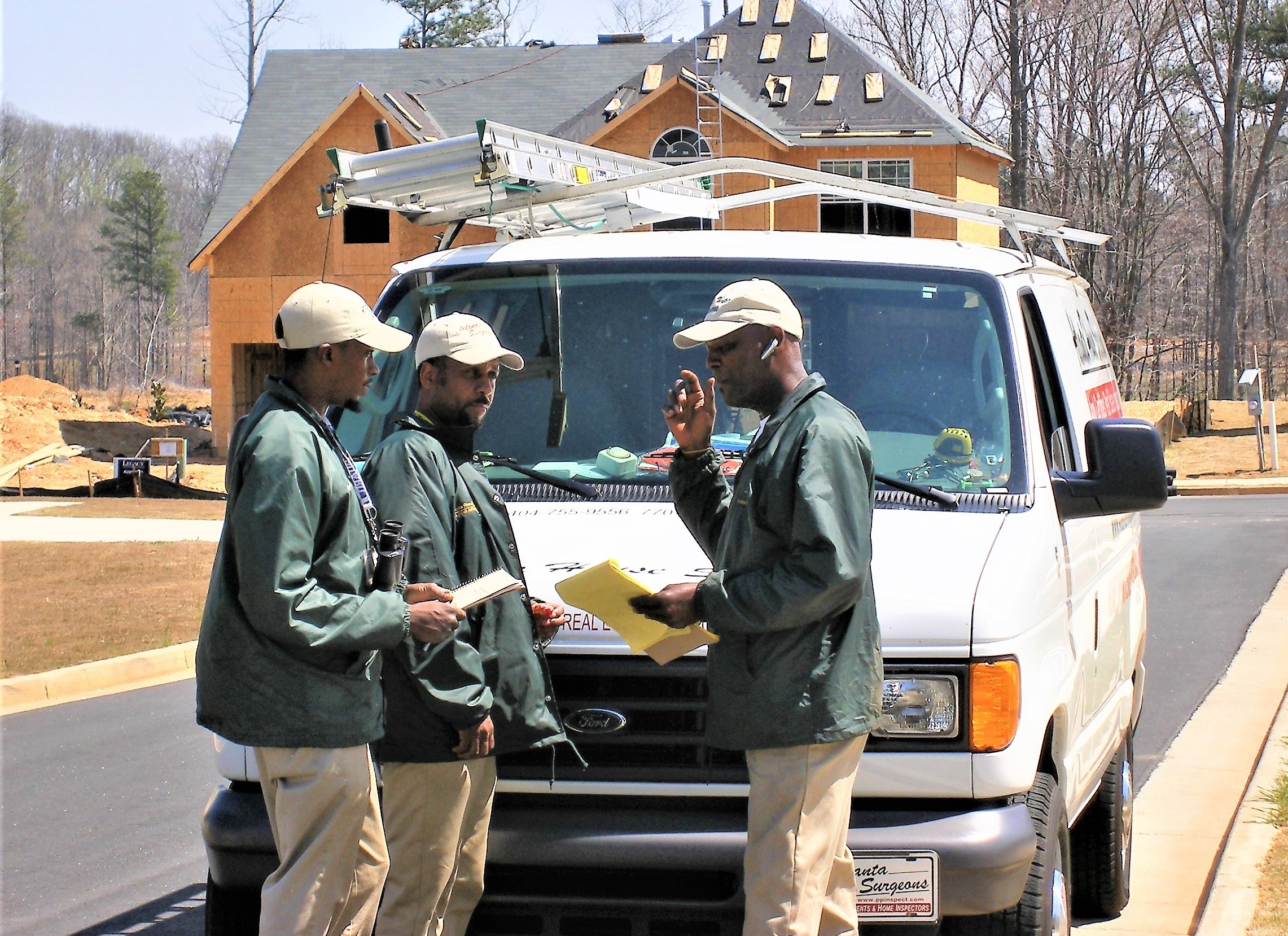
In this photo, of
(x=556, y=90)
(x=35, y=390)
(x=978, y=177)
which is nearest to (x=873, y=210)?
(x=978, y=177)

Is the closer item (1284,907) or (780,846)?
(780,846)

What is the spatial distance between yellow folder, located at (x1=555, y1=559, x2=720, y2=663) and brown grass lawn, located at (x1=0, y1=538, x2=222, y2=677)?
326 inches

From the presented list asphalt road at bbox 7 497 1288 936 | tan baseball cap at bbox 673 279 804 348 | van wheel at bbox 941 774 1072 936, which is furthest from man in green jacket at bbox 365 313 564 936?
asphalt road at bbox 7 497 1288 936

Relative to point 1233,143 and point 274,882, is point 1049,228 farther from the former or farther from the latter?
point 1233,143

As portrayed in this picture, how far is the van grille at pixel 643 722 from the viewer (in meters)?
3.83

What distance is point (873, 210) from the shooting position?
20.4 meters

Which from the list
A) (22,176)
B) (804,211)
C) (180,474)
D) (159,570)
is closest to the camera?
(159,570)

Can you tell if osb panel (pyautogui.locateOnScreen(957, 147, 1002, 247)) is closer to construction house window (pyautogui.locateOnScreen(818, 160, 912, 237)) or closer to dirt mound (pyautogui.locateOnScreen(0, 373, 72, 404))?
construction house window (pyautogui.locateOnScreen(818, 160, 912, 237))

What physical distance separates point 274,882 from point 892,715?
1.49 metres

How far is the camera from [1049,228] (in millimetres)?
5777

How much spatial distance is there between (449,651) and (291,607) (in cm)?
47

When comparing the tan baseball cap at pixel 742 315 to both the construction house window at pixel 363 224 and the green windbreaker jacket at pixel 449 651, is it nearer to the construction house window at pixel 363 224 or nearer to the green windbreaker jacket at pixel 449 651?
the green windbreaker jacket at pixel 449 651

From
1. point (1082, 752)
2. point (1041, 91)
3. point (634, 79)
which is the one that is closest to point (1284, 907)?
point (1082, 752)

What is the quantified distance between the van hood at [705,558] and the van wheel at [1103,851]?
185 centimetres
